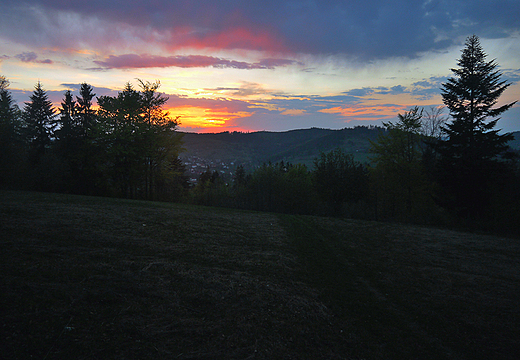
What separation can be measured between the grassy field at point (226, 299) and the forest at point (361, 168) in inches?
698

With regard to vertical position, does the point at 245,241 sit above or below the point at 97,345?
below

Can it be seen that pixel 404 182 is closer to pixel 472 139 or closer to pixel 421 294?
pixel 472 139

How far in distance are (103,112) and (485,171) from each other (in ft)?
145

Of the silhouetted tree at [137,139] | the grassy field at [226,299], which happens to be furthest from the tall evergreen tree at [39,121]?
the grassy field at [226,299]

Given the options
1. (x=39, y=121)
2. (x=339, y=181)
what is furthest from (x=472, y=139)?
(x=39, y=121)

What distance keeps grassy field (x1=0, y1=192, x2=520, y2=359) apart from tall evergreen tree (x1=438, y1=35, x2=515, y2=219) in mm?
17333

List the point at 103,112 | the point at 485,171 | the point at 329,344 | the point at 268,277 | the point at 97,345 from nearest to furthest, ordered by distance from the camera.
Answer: the point at 97,345 < the point at 329,344 < the point at 268,277 < the point at 485,171 < the point at 103,112

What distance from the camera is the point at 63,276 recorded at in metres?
5.70

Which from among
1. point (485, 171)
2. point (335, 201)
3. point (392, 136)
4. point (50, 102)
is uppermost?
point (50, 102)

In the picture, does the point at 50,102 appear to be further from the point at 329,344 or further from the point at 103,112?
the point at 329,344

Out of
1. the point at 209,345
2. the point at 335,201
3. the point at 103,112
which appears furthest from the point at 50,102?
the point at 209,345

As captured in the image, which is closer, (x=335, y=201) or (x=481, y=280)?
(x=481, y=280)

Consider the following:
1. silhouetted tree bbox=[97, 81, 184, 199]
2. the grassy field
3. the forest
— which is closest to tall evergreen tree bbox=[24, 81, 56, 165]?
the forest

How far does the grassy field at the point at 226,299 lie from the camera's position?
4305mm
